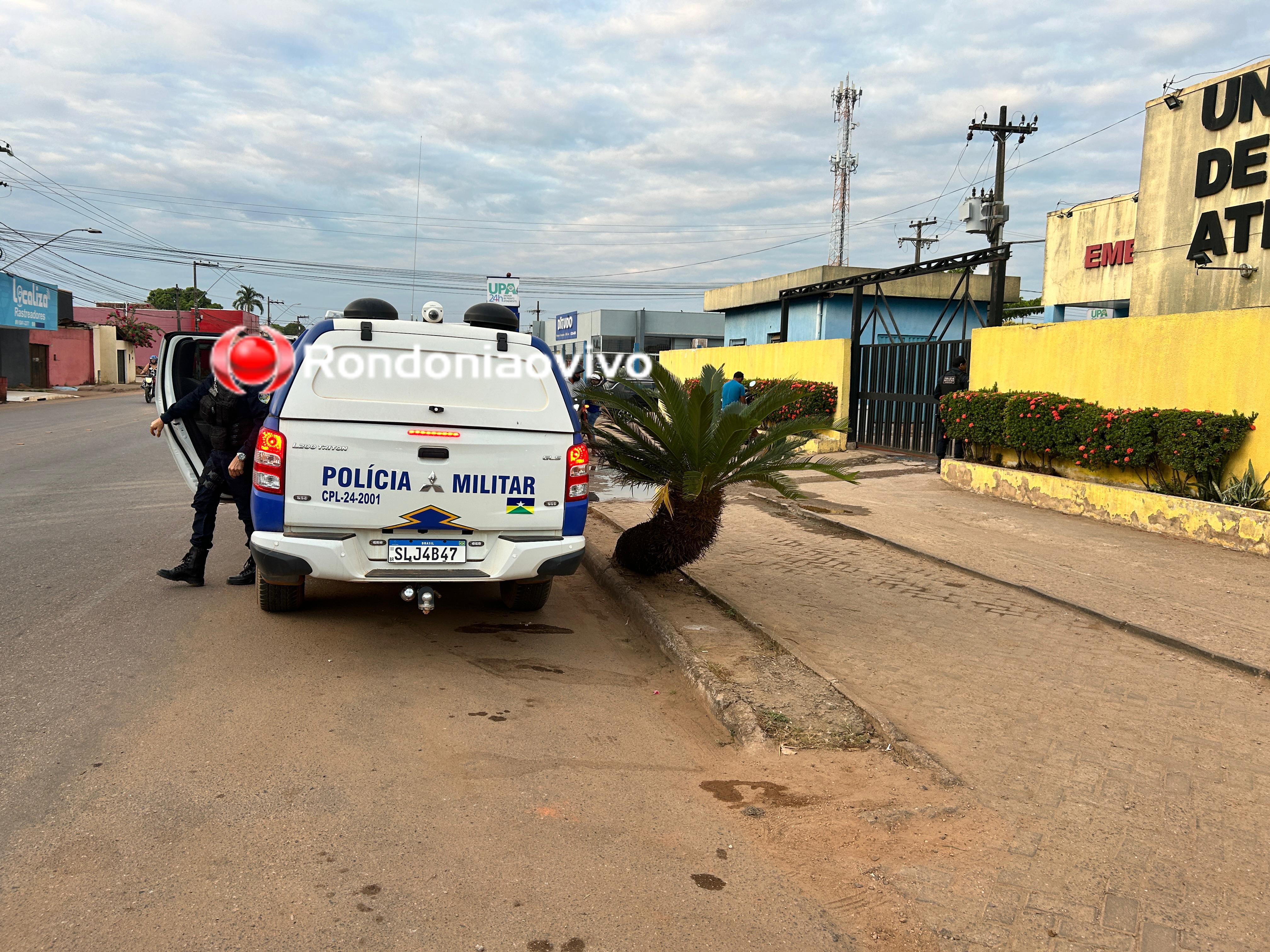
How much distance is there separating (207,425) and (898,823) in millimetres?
5513

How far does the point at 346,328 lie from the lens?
550 centimetres

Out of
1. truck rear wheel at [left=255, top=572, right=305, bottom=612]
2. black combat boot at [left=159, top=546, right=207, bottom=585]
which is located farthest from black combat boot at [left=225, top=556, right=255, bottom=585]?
truck rear wheel at [left=255, top=572, right=305, bottom=612]

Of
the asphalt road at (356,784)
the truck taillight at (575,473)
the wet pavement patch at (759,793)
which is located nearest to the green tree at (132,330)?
the asphalt road at (356,784)

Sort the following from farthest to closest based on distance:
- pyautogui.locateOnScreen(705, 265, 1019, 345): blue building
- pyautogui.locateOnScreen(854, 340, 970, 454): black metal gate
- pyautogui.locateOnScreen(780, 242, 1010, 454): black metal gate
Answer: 1. pyautogui.locateOnScreen(705, 265, 1019, 345): blue building
2. pyautogui.locateOnScreen(854, 340, 970, 454): black metal gate
3. pyautogui.locateOnScreen(780, 242, 1010, 454): black metal gate

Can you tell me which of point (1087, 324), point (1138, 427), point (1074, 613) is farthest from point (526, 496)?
point (1087, 324)

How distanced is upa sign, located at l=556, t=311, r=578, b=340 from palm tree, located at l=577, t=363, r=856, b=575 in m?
19.4

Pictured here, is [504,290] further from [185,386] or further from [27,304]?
[27,304]

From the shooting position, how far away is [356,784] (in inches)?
148

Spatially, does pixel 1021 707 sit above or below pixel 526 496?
below

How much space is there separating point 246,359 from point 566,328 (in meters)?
20.4

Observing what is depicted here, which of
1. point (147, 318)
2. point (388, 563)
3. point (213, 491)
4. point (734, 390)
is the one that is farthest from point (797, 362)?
point (147, 318)

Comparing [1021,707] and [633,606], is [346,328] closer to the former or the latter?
[633,606]

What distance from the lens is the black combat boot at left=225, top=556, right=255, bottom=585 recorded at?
699cm

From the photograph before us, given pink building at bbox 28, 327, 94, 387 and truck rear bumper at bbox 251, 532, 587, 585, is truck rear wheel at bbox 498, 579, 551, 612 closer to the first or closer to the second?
truck rear bumper at bbox 251, 532, 587, 585
